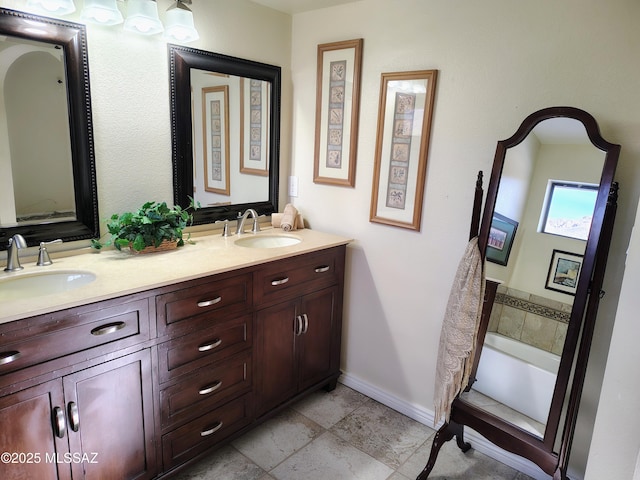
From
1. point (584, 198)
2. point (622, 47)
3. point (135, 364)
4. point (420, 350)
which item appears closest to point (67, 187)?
point (135, 364)

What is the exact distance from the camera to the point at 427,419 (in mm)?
2338

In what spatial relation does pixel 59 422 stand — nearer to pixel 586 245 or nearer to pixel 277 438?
pixel 277 438

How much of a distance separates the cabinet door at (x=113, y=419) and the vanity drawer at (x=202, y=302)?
0.15 meters

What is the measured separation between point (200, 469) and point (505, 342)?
1519 mm

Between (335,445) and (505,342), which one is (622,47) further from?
(335,445)

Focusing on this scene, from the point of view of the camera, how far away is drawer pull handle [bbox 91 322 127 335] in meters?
1.45

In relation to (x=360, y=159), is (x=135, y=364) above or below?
below

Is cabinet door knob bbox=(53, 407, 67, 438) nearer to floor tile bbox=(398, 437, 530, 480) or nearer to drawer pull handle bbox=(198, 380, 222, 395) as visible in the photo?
drawer pull handle bbox=(198, 380, 222, 395)

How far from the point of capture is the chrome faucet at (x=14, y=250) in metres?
1.62

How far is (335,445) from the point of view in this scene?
84.6 inches

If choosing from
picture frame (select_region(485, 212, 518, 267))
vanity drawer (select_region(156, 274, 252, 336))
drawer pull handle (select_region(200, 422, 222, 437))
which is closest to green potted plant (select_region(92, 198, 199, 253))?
vanity drawer (select_region(156, 274, 252, 336))

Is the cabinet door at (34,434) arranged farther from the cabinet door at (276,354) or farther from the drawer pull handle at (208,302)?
the cabinet door at (276,354)

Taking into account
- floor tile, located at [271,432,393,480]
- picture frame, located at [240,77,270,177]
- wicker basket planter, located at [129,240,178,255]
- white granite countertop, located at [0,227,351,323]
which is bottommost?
floor tile, located at [271,432,393,480]

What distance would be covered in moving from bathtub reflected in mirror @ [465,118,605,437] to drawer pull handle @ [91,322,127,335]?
1.49 m
